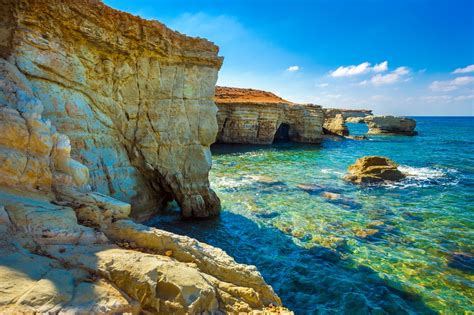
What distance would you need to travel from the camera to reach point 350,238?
35.2 feet

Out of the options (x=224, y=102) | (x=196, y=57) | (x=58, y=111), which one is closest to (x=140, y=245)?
(x=58, y=111)

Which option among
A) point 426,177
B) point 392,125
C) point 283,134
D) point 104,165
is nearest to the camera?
point 104,165

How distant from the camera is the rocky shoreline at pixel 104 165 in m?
3.89

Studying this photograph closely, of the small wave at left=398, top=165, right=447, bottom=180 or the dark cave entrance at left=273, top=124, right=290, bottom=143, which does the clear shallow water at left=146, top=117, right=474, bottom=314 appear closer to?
the small wave at left=398, top=165, right=447, bottom=180

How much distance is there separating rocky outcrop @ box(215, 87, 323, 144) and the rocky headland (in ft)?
84.5

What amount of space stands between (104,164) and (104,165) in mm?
32

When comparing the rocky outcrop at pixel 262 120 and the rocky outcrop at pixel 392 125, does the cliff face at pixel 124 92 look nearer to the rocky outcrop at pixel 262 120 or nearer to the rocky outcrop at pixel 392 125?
the rocky outcrop at pixel 262 120

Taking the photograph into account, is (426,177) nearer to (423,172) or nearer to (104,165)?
(423,172)

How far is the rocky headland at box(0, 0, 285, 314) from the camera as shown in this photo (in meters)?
3.89

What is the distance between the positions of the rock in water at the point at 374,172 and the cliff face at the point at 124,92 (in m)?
11.3

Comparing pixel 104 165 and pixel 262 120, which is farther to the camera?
pixel 262 120

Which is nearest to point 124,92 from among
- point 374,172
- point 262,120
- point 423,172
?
point 374,172

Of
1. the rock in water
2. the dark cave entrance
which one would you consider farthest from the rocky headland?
the dark cave entrance

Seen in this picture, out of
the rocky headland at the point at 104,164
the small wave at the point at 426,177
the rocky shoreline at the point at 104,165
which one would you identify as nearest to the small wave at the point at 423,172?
the small wave at the point at 426,177
